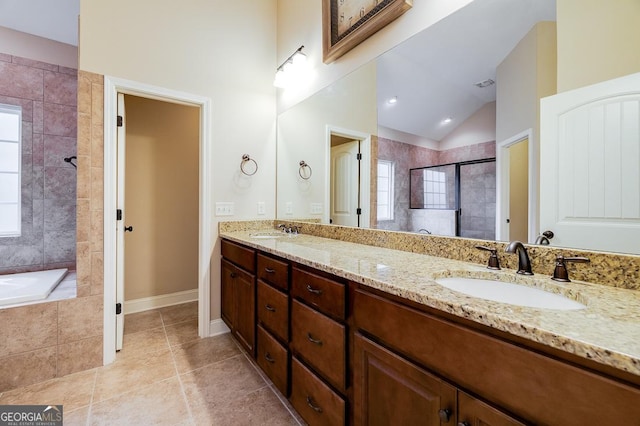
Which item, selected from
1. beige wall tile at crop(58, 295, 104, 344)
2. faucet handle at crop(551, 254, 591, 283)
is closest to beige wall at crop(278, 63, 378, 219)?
faucet handle at crop(551, 254, 591, 283)

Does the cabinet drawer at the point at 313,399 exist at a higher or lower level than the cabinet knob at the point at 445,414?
lower

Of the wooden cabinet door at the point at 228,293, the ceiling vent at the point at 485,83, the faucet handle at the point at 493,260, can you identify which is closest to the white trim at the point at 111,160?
the wooden cabinet door at the point at 228,293

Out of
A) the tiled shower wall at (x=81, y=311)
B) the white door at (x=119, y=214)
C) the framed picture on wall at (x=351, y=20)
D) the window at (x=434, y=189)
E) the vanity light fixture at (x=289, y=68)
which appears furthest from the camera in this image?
the vanity light fixture at (x=289, y=68)

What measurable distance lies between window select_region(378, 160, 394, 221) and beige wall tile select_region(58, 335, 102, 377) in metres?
2.13

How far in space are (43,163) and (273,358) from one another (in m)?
2.98

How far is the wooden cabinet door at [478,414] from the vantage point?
1.98 feet

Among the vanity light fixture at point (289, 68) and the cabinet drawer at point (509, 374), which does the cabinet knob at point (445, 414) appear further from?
the vanity light fixture at point (289, 68)

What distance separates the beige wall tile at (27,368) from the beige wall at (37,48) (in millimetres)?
2699

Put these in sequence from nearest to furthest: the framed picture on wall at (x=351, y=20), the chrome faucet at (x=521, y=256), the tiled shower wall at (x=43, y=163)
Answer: the chrome faucet at (x=521, y=256) < the framed picture on wall at (x=351, y=20) < the tiled shower wall at (x=43, y=163)

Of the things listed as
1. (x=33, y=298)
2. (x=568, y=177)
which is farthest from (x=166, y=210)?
(x=568, y=177)

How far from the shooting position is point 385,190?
1.69 m

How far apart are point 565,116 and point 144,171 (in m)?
3.44

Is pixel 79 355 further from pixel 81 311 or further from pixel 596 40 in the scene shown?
pixel 596 40

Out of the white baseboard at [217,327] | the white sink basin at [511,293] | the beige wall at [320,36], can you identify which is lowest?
the white baseboard at [217,327]
